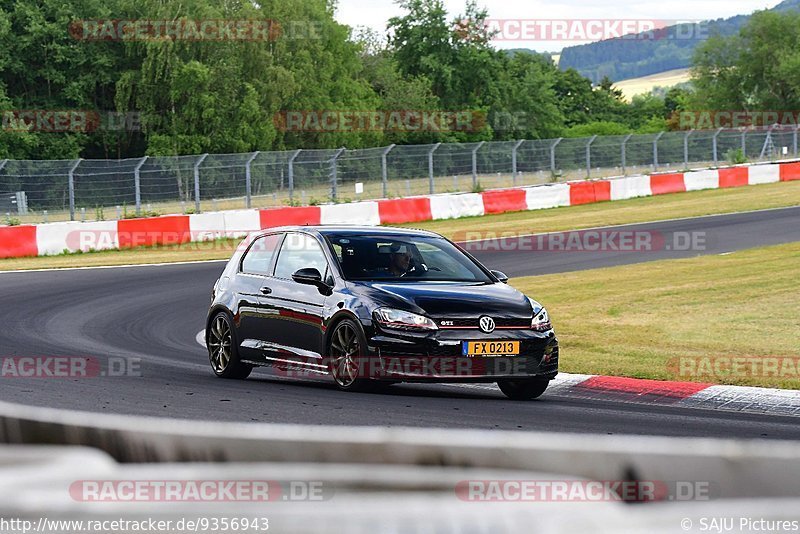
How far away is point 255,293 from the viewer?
11.9m

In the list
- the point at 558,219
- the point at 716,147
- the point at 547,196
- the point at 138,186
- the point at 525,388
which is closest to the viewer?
the point at 525,388

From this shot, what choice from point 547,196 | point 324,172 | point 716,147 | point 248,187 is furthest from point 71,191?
point 716,147

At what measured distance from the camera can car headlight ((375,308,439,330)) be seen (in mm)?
10211

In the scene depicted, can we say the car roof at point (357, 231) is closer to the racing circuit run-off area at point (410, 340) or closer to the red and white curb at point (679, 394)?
the racing circuit run-off area at point (410, 340)

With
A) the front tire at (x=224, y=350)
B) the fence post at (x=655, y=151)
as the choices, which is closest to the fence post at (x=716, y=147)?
the fence post at (x=655, y=151)

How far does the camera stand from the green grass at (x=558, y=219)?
27.6 metres

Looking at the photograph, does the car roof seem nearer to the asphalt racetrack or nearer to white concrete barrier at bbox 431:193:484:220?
the asphalt racetrack

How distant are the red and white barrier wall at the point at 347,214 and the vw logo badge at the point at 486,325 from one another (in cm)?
1388

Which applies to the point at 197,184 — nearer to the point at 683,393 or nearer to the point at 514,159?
the point at 514,159

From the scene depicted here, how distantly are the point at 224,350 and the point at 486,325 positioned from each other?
3.06 m

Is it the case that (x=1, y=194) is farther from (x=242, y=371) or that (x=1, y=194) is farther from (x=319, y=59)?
(x=319, y=59)

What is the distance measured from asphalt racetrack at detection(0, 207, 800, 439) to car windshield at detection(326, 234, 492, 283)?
0.99m

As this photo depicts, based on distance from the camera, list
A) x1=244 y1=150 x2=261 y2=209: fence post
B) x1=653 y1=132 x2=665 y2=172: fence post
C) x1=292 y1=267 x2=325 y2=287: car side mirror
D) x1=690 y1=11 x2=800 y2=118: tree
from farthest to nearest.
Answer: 1. x1=690 y1=11 x2=800 y2=118: tree
2. x1=653 y1=132 x2=665 y2=172: fence post
3. x1=244 y1=150 x2=261 y2=209: fence post
4. x1=292 y1=267 x2=325 y2=287: car side mirror

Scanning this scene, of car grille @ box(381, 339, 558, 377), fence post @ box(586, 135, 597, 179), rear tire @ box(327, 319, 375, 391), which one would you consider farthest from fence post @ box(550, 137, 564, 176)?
car grille @ box(381, 339, 558, 377)
